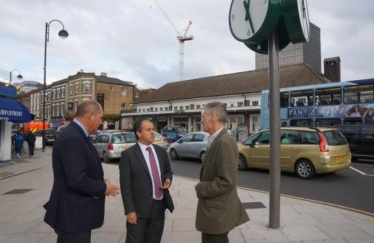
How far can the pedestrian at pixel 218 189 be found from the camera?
261 centimetres

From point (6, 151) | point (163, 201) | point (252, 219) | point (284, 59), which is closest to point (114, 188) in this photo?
point (163, 201)

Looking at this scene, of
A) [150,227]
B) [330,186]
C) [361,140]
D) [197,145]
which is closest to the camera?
[150,227]

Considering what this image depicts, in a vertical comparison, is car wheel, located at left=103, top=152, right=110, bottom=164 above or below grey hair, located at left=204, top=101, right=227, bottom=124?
below

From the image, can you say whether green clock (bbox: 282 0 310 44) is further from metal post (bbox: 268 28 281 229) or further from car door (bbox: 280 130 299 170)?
car door (bbox: 280 130 299 170)

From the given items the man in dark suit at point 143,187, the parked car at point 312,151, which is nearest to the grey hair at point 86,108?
the man in dark suit at point 143,187

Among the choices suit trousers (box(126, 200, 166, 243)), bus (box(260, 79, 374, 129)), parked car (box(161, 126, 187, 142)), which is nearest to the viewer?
suit trousers (box(126, 200, 166, 243))

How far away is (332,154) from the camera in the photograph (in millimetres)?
8945

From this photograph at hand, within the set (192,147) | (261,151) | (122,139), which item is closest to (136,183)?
(261,151)

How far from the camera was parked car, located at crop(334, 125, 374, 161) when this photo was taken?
1334cm

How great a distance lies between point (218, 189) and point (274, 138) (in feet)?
7.64

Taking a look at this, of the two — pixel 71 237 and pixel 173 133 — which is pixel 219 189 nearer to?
pixel 71 237

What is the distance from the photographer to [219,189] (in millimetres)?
2596

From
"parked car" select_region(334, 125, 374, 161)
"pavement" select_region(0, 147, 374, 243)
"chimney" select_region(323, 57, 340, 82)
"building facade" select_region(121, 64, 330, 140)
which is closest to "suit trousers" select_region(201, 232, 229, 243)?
"pavement" select_region(0, 147, 374, 243)

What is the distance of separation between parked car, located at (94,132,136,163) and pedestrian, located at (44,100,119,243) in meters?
11.8
